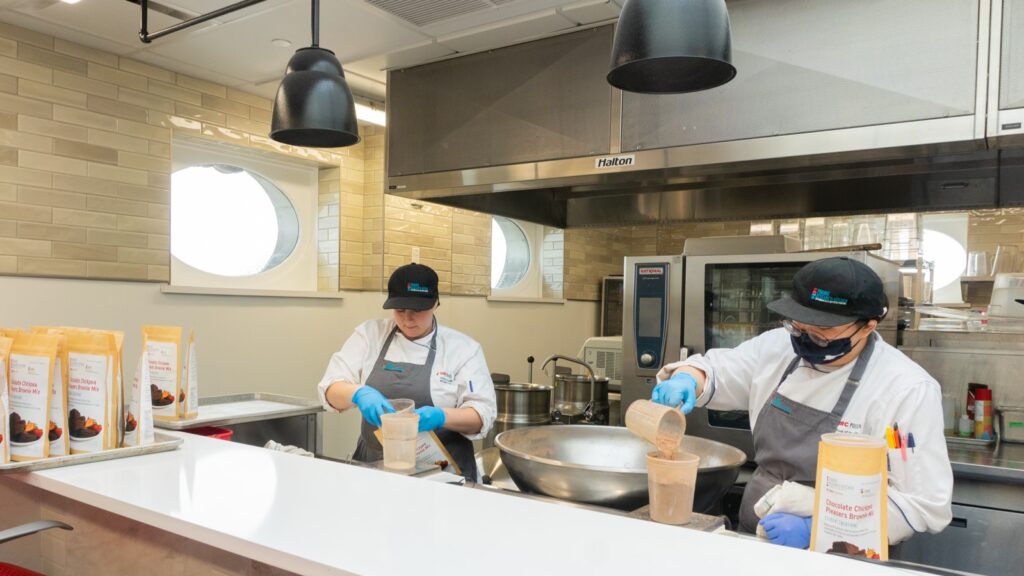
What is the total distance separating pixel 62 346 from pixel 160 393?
0.56 meters

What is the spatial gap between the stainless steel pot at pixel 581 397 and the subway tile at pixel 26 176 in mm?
2588

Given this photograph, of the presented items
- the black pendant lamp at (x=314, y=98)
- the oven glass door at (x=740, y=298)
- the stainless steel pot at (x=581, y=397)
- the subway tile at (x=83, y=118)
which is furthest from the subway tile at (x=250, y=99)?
the oven glass door at (x=740, y=298)

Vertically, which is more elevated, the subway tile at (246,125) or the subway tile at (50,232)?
the subway tile at (246,125)

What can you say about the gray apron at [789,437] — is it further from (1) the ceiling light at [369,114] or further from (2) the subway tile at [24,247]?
(2) the subway tile at [24,247]

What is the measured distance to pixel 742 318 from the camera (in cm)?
304

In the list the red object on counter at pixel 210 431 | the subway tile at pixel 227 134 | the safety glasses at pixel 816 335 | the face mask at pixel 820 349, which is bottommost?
the red object on counter at pixel 210 431

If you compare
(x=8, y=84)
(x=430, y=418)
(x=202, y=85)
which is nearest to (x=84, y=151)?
(x=8, y=84)

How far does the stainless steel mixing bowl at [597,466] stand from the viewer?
156 centimetres

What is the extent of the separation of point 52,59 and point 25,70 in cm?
13

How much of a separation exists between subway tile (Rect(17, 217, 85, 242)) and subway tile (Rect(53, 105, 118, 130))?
48cm

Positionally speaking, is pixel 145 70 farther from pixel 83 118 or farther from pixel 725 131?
pixel 725 131

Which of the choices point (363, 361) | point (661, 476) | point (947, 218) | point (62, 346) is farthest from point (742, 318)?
point (62, 346)

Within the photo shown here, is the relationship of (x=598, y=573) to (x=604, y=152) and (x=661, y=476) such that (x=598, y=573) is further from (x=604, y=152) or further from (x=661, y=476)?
(x=604, y=152)

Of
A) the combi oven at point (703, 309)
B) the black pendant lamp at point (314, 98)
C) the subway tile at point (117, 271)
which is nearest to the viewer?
the black pendant lamp at point (314, 98)
